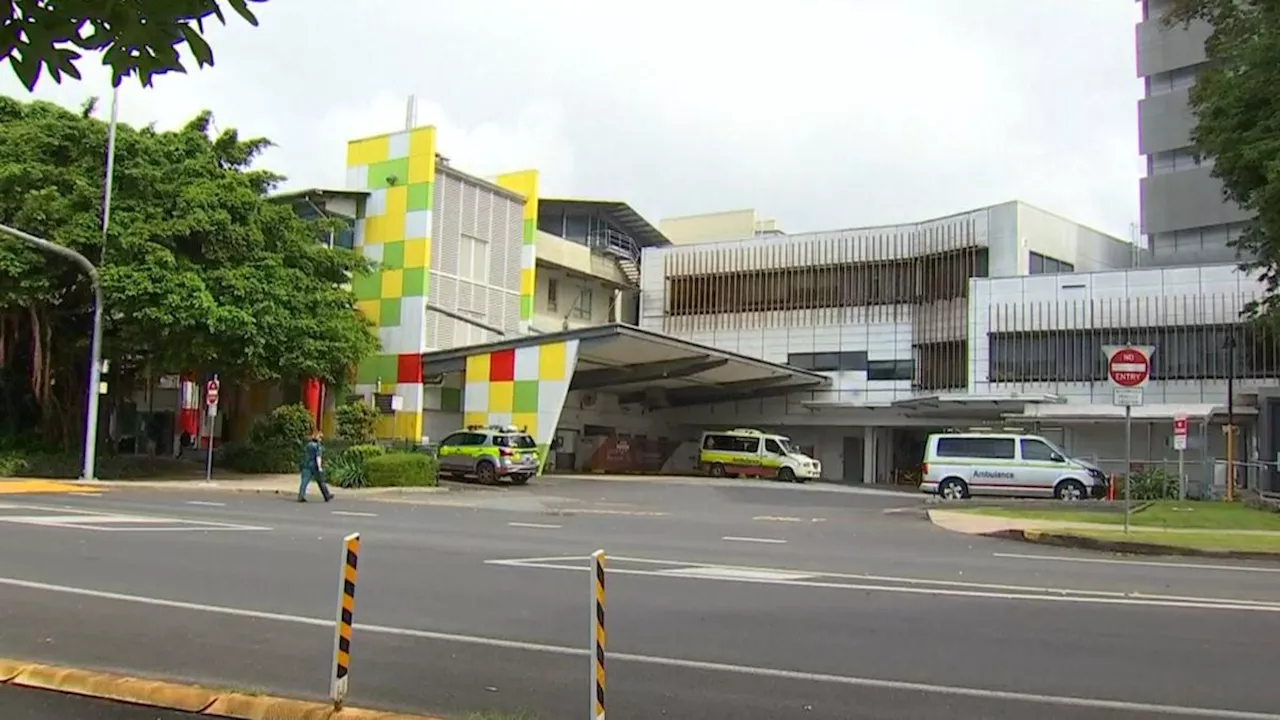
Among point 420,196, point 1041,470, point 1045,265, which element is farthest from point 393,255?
point 1045,265

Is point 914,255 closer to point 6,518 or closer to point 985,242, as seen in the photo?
point 985,242

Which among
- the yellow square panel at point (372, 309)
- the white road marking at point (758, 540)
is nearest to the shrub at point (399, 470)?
the yellow square panel at point (372, 309)

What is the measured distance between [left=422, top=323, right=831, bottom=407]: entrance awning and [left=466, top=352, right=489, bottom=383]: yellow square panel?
0.24m

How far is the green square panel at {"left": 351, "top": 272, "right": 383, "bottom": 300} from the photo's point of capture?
40.7 meters

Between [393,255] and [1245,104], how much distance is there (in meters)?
29.2

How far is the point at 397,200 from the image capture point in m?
40.3

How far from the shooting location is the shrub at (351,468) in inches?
1194

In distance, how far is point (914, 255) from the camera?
50219 mm

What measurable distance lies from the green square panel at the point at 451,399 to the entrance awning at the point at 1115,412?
21.4 metres

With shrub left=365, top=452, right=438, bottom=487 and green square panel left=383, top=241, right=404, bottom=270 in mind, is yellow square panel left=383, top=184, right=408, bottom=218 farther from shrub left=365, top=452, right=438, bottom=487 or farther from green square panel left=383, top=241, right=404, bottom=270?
shrub left=365, top=452, right=438, bottom=487

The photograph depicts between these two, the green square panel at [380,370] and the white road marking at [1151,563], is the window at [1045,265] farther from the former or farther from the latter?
the white road marking at [1151,563]

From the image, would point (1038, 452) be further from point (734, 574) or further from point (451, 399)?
point (451, 399)

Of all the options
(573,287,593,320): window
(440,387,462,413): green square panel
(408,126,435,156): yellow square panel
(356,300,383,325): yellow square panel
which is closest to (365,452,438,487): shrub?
(440,387,462,413): green square panel

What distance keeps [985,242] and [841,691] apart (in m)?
43.1
